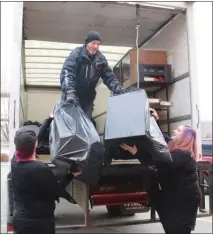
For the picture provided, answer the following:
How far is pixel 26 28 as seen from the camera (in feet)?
17.3

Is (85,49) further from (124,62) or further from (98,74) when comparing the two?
(124,62)

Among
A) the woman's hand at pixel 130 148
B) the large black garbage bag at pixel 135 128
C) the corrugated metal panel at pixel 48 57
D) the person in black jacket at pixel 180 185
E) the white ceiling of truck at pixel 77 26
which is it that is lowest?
the person in black jacket at pixel 180 185

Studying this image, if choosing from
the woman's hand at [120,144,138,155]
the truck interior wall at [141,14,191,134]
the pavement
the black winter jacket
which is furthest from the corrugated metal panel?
the black winter jacket

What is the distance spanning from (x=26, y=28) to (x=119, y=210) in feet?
10.0

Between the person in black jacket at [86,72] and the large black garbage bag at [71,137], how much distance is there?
0.29 meters

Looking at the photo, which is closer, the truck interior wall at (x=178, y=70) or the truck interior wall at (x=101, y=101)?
the truck interior wall at (x=178, y=70)

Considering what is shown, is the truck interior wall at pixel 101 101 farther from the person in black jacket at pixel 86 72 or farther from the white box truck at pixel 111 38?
the person in black jacket at pixel 86 72

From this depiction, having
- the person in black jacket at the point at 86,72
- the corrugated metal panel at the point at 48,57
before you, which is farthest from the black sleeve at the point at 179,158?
the corrugated metal panel at the point at 48,57

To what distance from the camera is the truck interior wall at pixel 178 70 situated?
444 cm

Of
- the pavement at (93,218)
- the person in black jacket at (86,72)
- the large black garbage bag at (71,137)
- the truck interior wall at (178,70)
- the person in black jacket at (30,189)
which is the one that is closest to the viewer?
the person in black jacket at (30,189)

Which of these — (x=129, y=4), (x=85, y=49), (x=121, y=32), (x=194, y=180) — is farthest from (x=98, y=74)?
(x=121, y=32)

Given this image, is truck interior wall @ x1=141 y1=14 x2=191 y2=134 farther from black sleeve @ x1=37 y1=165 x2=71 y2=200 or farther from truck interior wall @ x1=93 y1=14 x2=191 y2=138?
black sleeve @ x1=37 y1=165 x2=71 y2=200

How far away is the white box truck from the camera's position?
3572 mm

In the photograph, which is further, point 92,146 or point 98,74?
point 98,74
